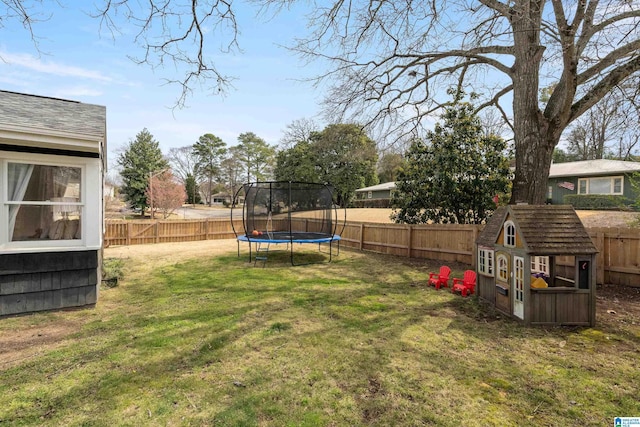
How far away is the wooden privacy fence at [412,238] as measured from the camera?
5.80 meters

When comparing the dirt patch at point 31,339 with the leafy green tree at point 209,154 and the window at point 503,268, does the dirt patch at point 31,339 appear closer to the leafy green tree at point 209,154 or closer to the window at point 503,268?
the window at point 503,268

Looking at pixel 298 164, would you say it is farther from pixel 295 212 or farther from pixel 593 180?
pixel 593 180

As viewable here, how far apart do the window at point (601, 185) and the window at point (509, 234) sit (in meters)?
19.0

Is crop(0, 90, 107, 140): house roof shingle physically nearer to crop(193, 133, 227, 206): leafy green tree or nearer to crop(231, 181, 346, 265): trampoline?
crop(231, 181, 346, 265): trampoline

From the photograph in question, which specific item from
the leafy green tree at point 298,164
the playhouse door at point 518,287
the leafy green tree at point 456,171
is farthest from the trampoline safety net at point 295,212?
the leafy green tree at point 298,164

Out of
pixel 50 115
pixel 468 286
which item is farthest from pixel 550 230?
pixel 50 115

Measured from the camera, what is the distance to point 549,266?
475 cm

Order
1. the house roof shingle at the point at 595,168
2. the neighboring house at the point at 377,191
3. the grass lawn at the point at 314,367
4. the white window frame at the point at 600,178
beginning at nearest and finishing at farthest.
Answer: the grass lawn at the point at 314,367 → the house roof shingle at the point at 595,168 → the white window frame at the point at 600,178 → the neighboring house at the point at 377,191

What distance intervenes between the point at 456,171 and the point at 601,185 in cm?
1519

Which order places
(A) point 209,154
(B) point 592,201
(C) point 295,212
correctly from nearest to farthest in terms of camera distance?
(C) point 295,212, (B) point 592,201, (A) point 209,154

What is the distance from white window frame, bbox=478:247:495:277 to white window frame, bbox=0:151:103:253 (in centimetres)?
601

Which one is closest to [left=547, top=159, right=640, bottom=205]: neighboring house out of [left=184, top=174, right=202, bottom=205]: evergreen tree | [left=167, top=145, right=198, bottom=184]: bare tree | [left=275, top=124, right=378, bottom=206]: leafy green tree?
[left=275, top=124, right=378, bottom=206]: leafy green tree

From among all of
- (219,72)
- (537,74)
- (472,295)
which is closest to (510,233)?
(472,295)

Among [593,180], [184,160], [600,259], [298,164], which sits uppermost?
[184,160]
